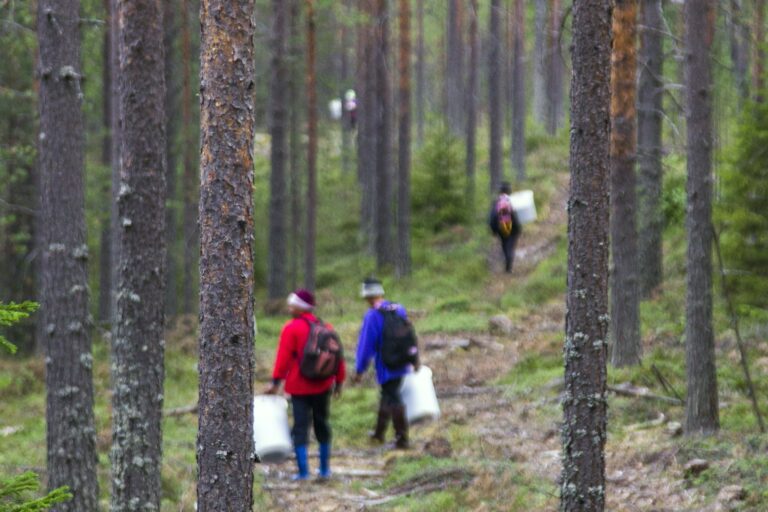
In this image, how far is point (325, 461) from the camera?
400 inches

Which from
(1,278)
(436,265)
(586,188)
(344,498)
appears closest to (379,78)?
(436,265)

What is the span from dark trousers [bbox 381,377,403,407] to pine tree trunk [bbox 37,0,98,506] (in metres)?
3.49

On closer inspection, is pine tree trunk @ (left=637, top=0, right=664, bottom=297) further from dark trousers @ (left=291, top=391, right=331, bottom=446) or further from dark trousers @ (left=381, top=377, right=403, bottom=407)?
dark trousers @ (left=291, top=391, right=331, bottom=446)

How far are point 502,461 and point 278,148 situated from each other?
13926 millimetres

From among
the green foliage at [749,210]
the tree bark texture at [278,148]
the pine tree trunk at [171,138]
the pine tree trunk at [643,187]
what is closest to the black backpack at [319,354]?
the green foliage at [749,210]

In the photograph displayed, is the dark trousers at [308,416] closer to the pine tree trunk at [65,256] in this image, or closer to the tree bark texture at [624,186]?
the pine tree trunk at [65,256]

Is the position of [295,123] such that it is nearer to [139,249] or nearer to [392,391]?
[392,391]

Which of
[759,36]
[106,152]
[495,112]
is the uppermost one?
[759,36]

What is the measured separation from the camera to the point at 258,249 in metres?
28.6

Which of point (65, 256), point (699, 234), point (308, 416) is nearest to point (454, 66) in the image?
point (699, 234)

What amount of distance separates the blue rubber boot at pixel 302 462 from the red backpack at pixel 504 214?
11951mm

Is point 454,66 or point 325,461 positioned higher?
point 454,66

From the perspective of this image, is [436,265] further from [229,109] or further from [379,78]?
[229,109]

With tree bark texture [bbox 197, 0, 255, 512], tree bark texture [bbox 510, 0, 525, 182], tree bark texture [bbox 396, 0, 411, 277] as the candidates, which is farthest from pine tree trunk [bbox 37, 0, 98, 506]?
tree bark texture [bbox 510, 0, 525, 182]
